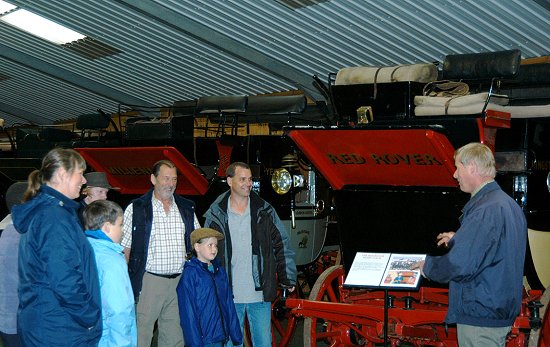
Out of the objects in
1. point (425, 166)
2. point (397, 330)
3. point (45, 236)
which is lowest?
point (397, 330)

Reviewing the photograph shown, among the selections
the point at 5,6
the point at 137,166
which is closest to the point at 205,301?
the point at 137,166

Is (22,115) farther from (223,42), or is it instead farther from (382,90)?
(382,90)

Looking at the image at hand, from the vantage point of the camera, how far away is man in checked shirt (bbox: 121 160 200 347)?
6.02m

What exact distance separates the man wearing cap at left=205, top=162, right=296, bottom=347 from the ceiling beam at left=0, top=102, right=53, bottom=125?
15844 millimetres

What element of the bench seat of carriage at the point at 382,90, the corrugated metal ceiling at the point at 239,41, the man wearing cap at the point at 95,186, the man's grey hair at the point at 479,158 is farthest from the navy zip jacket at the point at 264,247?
the corrugated metal ceiling at the point at 239,41

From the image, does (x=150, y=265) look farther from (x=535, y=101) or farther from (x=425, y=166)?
(x=535, y=101)

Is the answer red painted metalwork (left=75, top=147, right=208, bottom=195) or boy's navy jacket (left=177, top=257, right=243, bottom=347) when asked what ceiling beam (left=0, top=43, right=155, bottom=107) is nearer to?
red painted metalwork (left=75, top=147, right=208, bottom=195)

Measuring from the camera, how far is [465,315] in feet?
14.5

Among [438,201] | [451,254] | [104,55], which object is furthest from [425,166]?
[104,55]

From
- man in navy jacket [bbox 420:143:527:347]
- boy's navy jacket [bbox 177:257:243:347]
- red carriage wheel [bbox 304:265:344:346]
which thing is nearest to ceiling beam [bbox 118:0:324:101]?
red carriage wheel [bbox 304:265:344:346]

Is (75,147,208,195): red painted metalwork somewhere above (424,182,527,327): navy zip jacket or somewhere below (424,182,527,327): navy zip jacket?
above

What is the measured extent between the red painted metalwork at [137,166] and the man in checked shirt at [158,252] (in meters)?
1.84

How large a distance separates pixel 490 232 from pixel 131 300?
1.94 metres

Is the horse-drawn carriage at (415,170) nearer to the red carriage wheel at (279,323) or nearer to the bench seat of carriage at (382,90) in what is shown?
the bench seat of carriage at (382,90)
